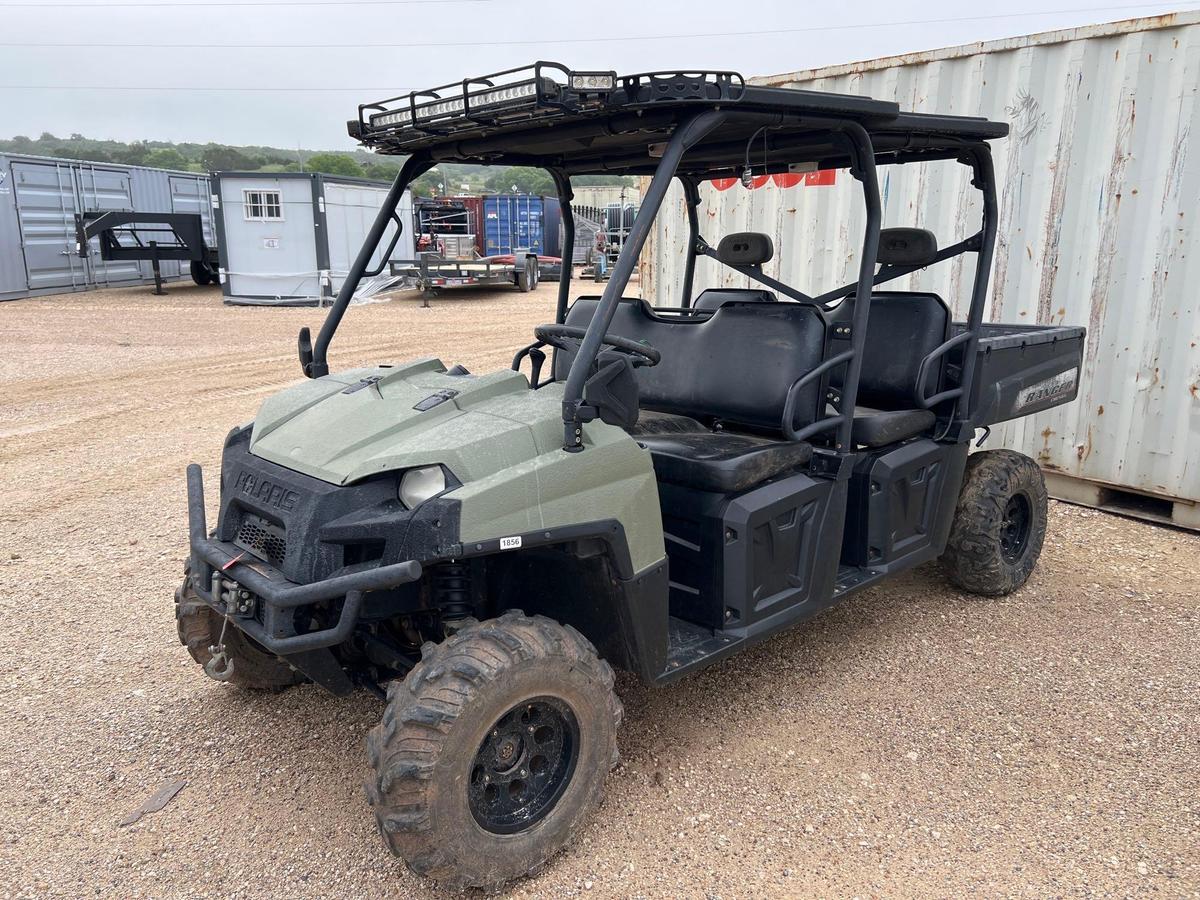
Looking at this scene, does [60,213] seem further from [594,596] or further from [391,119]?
[594,596]

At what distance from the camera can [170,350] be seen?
12.7 meters

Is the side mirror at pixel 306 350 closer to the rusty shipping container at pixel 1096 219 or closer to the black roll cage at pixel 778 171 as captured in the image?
the black roll cage at pixel 778 171

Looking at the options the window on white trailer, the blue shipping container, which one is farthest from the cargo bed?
the blue shipping container

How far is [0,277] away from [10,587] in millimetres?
16992

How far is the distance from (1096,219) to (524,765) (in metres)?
4.99

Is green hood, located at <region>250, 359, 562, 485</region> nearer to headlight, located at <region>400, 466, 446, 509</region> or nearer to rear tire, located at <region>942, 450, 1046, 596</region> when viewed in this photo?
headlight, located at <region>400, 466, 446, 509</region>

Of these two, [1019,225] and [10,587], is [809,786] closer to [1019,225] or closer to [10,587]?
[10,587]

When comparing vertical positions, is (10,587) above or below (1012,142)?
below

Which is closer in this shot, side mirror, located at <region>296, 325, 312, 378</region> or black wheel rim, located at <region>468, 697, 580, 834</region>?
black wheel rim, located at <region>468, 697, 580, 834</region>

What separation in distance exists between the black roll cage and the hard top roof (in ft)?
0.05

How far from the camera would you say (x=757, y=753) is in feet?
10.6

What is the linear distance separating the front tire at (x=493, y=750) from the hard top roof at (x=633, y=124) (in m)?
1.49

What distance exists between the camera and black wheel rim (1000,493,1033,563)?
4.66 meters

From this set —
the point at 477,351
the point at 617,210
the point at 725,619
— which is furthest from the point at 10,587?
the point at 617,210
